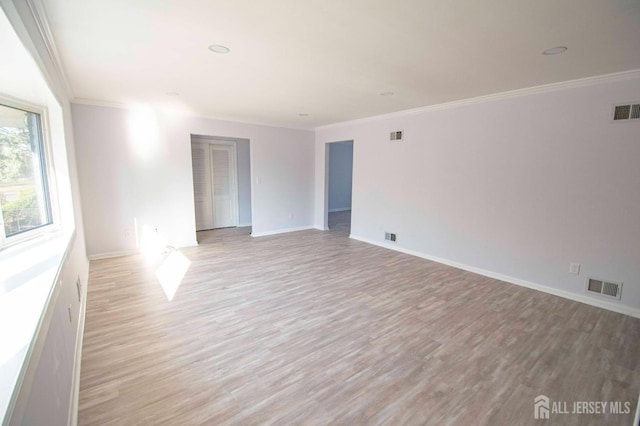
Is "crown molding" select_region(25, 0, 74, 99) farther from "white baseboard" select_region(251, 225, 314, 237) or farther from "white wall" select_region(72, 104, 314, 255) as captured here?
"white baseboard" select_region(251, 225, 314, 237)

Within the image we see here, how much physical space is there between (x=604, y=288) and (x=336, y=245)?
3768 mm

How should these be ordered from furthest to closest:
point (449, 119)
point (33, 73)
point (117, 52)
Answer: point (449, 119) → point (117, 52) → point (33, 73)

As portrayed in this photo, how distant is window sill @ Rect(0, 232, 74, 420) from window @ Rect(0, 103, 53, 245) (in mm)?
196

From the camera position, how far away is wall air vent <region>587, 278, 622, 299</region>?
10.0ft

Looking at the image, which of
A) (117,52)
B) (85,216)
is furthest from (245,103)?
(85,216)

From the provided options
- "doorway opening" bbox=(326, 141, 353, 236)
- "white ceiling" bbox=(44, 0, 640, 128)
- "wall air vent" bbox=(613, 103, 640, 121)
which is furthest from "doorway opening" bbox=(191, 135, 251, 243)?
"wall air vent" bbox=(613, 103, 640, 121)

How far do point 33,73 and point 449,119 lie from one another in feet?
15.4

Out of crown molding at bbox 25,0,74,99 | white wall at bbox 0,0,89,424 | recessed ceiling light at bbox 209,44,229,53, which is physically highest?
recessed ceiling light at bbox 209,44,229,53

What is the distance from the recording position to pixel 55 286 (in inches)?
57.5

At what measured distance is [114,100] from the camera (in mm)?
4301

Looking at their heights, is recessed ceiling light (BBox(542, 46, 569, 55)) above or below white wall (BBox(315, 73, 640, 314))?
above

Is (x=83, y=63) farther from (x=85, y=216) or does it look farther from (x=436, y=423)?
(x=436, y=423)

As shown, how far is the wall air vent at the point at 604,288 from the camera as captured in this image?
305cm

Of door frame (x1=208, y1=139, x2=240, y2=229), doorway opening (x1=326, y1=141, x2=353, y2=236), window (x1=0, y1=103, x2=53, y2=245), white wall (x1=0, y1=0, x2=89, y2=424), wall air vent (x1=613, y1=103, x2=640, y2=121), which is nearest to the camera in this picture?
white wall (x1=0, y1=0, x2=89, y2=424)
